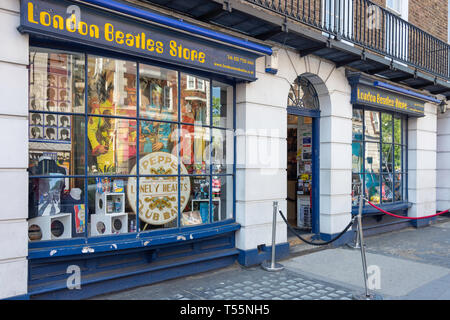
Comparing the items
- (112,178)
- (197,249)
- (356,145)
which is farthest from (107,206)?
(356,145)

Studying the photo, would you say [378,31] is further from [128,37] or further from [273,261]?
[128,37]

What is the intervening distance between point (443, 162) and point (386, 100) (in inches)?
193

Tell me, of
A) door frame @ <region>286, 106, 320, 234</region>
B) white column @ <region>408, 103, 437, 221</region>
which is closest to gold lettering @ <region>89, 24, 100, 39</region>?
door frame @ <region>286, 106, 320, 234</region>

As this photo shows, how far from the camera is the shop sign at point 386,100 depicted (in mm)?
8258

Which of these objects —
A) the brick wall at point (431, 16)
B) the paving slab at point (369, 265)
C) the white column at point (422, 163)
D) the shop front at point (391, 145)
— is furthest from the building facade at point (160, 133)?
the brick wall at point (431, 16)

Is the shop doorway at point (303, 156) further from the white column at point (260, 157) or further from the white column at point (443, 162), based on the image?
the white column at point (443, 162)

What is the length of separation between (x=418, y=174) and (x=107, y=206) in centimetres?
890

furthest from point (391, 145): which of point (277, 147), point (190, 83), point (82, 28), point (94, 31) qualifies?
point (82, 28)

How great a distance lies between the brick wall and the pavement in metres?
6.92

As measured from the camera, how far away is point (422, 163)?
35.2ft

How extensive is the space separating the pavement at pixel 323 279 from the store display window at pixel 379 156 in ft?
6.50
